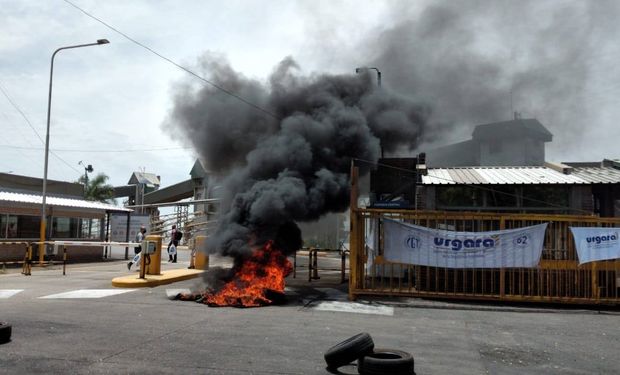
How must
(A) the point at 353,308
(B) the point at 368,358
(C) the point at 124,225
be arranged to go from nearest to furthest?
1. (B) the point at 368,358
2. (A) the point at 353,308
3. (C) the point at 124,225

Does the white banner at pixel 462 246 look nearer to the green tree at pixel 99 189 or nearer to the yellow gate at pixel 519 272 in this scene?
the yellow gate at pixel 519 272

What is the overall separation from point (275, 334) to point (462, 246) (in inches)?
207

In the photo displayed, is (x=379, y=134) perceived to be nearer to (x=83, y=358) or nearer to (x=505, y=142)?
(x=83, y=358)

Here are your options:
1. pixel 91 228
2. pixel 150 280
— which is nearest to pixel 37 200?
pixel 91 228

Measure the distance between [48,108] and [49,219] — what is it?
17.9 ft

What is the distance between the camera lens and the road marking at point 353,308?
9.48 m

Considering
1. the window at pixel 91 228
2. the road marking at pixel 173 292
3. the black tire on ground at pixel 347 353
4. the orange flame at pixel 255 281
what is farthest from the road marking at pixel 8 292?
the window at pixel 91 228

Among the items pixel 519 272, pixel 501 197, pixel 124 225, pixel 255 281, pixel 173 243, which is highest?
pixel 501 197

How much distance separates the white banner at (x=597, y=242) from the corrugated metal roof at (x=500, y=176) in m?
1.57

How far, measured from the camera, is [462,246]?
10680 mm

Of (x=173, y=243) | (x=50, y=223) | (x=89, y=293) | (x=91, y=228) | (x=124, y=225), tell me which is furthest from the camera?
(x=91, y=228)

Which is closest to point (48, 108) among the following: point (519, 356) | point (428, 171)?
point (428, 171)

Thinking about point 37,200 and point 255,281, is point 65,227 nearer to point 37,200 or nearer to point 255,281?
point 37,200

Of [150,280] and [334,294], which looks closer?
Result: [334,294]
